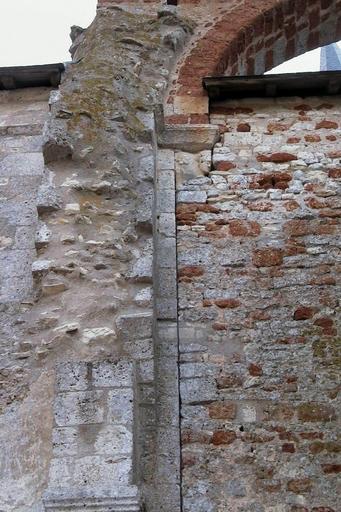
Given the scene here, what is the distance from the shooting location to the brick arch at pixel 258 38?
7.76 metres

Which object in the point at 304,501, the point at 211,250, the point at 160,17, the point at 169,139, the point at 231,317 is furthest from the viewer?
the point at 160,17

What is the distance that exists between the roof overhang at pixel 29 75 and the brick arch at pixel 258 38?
1089mm

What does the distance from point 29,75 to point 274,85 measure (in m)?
2.19

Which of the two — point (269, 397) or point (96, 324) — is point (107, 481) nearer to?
point (96, 324)

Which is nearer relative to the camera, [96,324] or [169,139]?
[96,324]

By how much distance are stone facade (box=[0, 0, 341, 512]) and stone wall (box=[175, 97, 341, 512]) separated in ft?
0.04

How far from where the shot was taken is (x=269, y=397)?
4910 mm

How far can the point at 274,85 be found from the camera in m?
7.02

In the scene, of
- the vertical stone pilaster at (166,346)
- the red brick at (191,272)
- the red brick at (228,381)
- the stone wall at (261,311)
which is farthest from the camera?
the red brick at (191,272)

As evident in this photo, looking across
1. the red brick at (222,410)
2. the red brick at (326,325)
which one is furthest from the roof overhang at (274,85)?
the red brick at (222,410)

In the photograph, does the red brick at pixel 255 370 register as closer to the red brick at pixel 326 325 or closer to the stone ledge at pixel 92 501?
the red brick at pixel 326 325

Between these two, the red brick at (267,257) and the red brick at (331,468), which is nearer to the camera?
the red brick at (331,468)

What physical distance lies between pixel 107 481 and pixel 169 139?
11.4ft

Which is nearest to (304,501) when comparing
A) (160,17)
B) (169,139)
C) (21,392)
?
(21,392)
